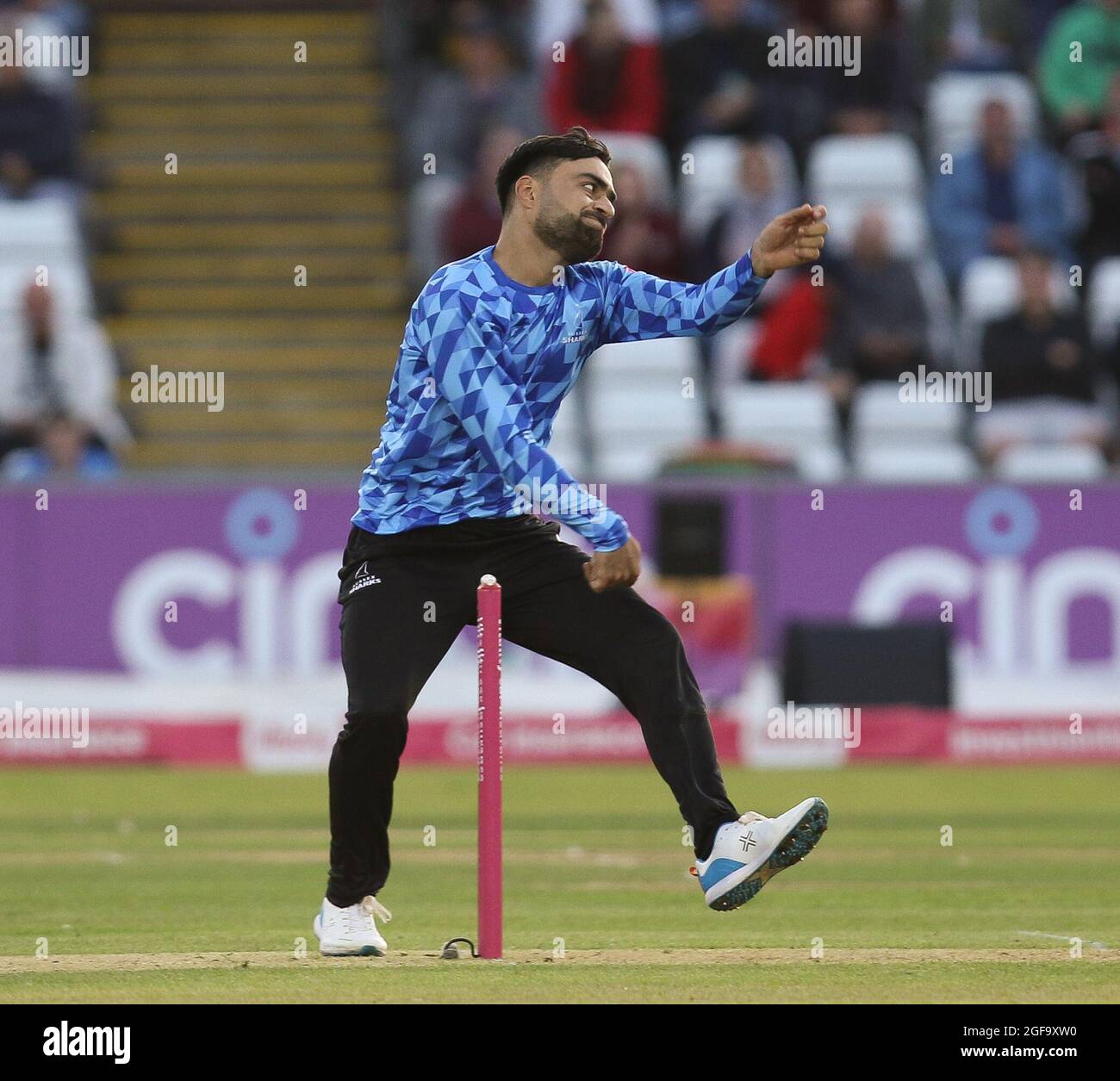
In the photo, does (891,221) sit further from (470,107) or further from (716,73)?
(470,107)

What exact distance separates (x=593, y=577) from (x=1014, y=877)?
12.5 ft

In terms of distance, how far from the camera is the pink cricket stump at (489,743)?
7652 millimetres

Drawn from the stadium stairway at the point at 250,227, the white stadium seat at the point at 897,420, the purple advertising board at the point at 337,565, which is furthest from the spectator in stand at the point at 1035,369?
the stadium stairway at the point at 250,227

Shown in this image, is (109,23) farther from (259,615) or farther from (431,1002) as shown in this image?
(431,1002)

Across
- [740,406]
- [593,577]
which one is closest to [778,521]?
[740,406]

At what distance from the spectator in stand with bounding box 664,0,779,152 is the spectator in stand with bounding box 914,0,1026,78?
246 cm

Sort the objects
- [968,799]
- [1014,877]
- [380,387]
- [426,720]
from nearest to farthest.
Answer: [1014,877]
[968,799]
[426,720]
[380,387]

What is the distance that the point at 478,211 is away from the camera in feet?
66.0

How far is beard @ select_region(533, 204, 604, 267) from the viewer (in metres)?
7.96

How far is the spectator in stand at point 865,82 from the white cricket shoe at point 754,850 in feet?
47.1

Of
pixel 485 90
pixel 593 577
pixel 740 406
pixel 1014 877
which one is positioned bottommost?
pixel 1014 877

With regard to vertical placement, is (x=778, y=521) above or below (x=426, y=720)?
above

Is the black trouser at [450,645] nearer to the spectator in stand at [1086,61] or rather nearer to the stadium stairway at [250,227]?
the stadium stairway at [250,227]

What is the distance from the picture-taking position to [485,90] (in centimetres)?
2127
